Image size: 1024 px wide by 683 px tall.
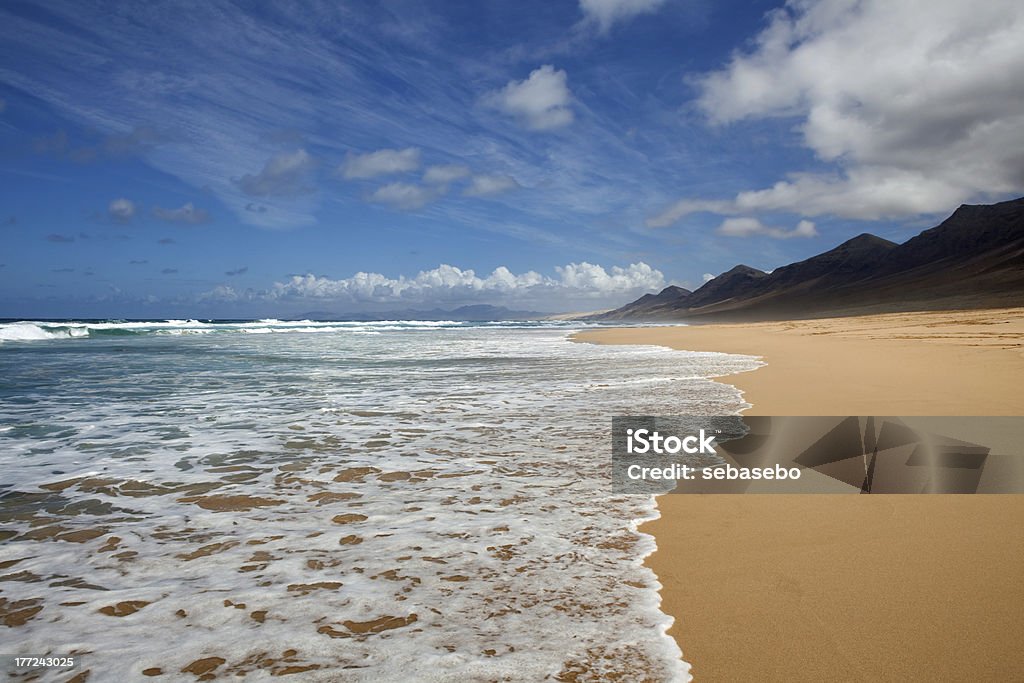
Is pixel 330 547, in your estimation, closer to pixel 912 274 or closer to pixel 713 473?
pixel 713 473

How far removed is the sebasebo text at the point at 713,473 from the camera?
491cm

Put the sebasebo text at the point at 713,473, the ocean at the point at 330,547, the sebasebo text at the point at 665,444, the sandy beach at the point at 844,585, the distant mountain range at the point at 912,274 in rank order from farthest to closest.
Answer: the distant mountain range at the point at 912,274, the sebasebo text at the point at 665,444, the sebasebo text at the point at 713,473, the ocean at the point at 330,547, the sandy beach at the point at 844,585

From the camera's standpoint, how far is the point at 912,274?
337ft

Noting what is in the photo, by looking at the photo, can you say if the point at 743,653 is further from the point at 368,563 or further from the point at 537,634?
the point at 368,563

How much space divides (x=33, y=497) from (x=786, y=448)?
22.9 ft

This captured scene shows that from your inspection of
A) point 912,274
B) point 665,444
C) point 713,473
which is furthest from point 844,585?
point 912,274

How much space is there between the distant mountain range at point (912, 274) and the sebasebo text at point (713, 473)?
63.1m

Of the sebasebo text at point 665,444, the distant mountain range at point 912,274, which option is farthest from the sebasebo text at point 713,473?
the distant mountain range at point 912,274

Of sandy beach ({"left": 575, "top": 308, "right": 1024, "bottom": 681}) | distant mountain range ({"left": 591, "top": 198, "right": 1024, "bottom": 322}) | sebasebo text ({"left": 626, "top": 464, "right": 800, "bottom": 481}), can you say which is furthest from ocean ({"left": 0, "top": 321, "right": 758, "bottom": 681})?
distant mountain range ({"left": 591, "top": 198, "right": 1024, "bottom": 322})

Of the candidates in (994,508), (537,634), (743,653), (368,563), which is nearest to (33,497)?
(368,563)

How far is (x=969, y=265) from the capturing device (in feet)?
284

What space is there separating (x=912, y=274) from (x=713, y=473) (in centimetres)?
12280

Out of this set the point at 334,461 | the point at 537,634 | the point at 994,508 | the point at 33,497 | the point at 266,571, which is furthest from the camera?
the point at 334,461

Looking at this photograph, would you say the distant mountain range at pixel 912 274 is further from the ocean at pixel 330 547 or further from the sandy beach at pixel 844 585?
the ocean at pixel 330 547
